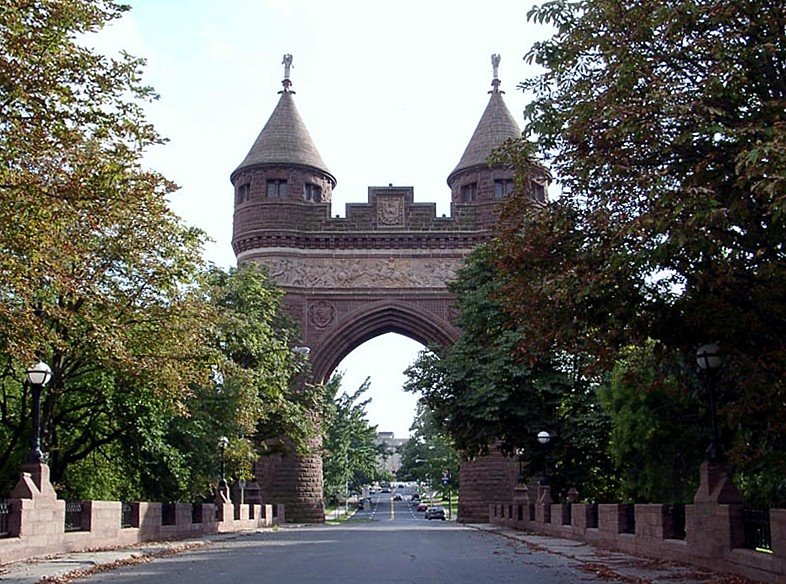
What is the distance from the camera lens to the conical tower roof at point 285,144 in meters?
45.5

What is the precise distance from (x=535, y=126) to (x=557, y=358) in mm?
16852

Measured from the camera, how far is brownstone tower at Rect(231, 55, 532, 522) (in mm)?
42781

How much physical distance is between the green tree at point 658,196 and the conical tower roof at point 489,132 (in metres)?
33.5

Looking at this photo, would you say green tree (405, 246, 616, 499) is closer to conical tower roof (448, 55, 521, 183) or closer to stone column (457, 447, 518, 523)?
stone column (457, 447, 518, 523)

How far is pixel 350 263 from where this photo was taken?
44.1 metres

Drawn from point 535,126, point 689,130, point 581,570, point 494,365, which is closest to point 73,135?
point 535,126

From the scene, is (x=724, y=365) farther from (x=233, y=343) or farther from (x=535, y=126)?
(x=233, y=343)

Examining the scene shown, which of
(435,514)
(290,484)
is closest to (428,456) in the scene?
(435,514)

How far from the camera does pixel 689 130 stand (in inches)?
422

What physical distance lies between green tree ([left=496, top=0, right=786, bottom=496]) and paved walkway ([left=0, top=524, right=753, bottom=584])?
6.45 feet

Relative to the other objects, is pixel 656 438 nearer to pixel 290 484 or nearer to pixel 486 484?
pixel 486 484

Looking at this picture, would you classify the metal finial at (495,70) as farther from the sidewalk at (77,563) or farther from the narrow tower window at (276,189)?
the sidewalk at (77,563)

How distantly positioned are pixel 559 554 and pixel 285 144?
32298mm

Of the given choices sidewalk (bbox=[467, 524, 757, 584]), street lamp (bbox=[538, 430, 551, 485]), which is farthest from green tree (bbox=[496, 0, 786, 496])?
street lamp (bbox=[538, 430, 551, 485])
